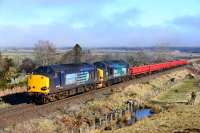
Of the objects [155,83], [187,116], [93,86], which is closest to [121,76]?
[155,83]

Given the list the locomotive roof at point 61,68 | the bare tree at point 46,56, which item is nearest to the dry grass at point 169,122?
the locomotive roof at point 61,68

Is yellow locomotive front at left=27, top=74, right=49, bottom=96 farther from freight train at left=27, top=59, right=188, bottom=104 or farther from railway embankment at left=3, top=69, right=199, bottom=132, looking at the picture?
railway embankment at left=3, top=69, right=199, bottom=132

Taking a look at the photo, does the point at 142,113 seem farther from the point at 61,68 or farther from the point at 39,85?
the point at 39,85

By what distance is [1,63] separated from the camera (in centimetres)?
8081

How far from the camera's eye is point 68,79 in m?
45.7

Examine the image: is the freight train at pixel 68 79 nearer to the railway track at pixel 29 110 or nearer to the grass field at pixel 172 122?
the railway track at pixel 29 110

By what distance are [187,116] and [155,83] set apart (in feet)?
115

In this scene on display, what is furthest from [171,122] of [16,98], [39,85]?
[16,98]

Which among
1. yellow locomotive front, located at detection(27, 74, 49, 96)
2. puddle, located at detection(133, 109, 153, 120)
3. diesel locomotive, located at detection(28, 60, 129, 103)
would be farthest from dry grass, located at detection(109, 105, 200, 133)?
diesel locomotive, located at detection(28, 60, 129, 103)

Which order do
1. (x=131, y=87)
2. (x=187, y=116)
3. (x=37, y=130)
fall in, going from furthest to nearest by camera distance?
(x=131, y=87) < (x=187, y=116) < (x=37, y=130)

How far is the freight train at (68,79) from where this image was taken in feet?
135

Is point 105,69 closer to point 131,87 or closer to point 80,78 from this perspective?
point 131,87

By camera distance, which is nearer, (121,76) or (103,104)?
(103,104)

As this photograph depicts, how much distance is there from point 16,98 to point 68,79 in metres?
6.05
